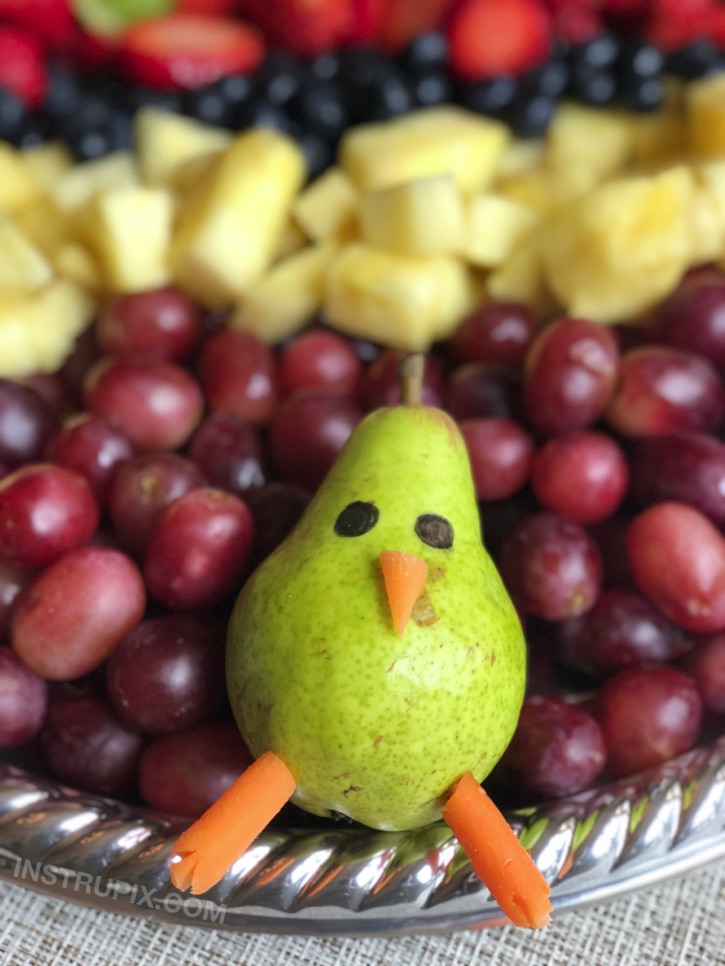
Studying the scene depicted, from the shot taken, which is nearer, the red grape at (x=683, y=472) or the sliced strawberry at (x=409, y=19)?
the red grape at (x=683, y=472)

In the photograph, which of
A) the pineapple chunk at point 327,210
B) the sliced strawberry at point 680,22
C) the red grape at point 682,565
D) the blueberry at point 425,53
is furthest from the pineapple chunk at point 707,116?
the red grape at point 682,565

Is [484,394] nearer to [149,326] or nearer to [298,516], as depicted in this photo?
[298,516]

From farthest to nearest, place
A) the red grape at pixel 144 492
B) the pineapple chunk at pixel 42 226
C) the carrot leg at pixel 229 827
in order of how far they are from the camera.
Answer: the pineapple chunk at pixel 42 226
the red grape at pixel 144 492
the carrot leg at pixel 229 827

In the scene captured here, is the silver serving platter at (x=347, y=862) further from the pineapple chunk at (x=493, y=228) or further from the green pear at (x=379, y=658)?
the pineapple chunk at (x=493, y=228)

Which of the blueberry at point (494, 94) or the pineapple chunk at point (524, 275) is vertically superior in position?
the blueberry at point (494, 94)

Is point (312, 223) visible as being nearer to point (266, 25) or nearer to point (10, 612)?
point (266, 25)
